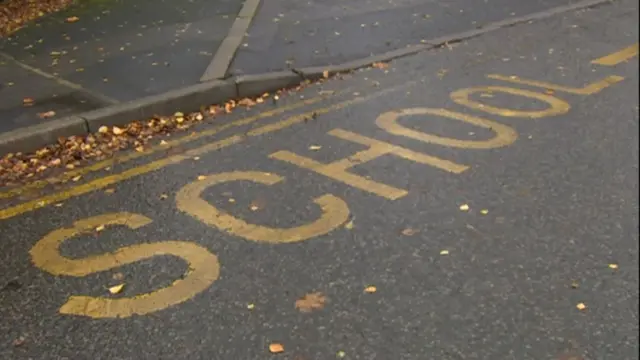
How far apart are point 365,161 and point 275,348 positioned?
2.19 metres

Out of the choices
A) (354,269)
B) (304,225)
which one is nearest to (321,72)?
(304,225)

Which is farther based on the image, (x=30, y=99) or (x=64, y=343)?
(x=30, y=99)

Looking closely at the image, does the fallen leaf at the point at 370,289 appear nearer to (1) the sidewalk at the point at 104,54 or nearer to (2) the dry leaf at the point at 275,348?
(2) the dry leaf at the point at 275,348

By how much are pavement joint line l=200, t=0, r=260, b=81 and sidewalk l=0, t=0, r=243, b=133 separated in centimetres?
9

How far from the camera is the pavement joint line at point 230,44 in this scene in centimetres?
696

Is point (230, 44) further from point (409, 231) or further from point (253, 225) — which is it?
point (409, 231)

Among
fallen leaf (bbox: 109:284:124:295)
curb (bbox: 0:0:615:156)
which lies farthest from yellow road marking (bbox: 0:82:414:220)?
fallen leaf (bbox: 109:284:124:295)

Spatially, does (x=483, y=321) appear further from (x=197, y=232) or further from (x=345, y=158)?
(x=345, y=158)

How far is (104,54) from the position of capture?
760 centimetres

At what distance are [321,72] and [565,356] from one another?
4.44 m

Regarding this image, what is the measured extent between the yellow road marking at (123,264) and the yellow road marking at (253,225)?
0.27 meters

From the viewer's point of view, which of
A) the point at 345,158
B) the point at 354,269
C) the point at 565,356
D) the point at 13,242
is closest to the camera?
the point at 565,356

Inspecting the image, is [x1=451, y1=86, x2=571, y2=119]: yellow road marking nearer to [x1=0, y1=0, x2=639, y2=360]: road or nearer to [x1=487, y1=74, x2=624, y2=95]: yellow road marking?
[x1=0, y1=0, x2=639, y2=360]: road

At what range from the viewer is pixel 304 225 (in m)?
4.46
